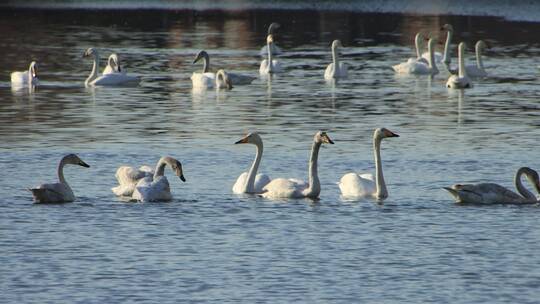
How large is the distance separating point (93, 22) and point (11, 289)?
56.5 meters

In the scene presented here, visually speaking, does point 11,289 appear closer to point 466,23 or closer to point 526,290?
point 526,290

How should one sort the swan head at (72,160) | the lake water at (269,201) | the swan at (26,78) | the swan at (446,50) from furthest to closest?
the swan at (446,50) → the swan at (26,78) → the swan head at (72,160) → the lake water at (269,201)

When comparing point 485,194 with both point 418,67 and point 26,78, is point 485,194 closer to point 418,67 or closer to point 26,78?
point 26,78

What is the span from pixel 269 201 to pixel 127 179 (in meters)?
1.98

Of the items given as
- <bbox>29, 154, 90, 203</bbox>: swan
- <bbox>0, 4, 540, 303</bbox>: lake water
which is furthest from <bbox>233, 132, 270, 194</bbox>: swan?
<bbox>29, 154, 90, 203</bbox>: swan

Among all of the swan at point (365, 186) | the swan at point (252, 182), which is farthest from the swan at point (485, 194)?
the swan at point (252, 182)

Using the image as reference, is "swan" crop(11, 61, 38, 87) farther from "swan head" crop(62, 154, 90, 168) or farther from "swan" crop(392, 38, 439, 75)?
"swan head" crop(62, 154, 90, 168)

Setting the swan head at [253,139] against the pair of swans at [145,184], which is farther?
the swan head at [253,139]

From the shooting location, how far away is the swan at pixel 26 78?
39494 mm

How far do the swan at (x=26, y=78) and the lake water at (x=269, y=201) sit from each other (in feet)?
1.08

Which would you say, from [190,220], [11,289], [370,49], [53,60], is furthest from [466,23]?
[11,289]

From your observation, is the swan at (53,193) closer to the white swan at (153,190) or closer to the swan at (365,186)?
the white swan at (153,190)

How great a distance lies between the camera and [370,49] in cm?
5409

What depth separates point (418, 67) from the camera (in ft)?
143
